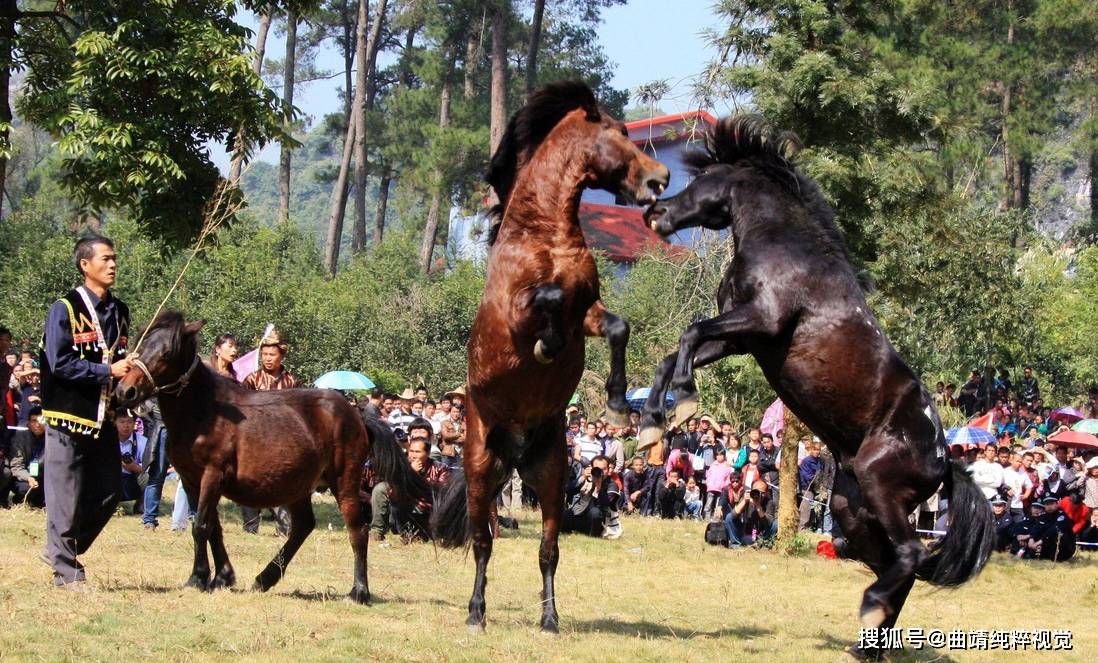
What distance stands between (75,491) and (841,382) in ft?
16.2

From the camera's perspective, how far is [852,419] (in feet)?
24.1

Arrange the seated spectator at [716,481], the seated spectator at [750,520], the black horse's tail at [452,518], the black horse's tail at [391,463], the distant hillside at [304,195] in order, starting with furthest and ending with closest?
the distant hillside at [304,195] → the seated spectator at [716,481] → the seated spectator at [750,520] → the black horse's tail at [391,463] → the black horse's tail at [452,518]

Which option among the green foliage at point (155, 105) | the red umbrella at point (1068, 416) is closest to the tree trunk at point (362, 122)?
the red umbrella at point (1068, 416)

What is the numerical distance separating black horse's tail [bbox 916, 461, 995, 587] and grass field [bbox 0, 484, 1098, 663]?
234 mm

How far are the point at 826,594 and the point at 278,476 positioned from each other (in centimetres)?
636

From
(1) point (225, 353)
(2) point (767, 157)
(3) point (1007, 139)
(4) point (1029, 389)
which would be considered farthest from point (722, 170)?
(3) point (1007, 139)

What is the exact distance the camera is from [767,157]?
7953 mm

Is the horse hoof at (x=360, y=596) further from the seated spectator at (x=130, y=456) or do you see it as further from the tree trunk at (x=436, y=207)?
the tree trunk at (x=436, y=207)

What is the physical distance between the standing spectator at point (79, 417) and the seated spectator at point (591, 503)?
29.9 feet

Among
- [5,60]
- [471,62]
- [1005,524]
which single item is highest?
[471,62]

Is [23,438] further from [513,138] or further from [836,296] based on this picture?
[836,296]

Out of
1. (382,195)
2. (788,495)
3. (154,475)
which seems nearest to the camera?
(154,475)

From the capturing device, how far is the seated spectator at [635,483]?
20.5 metres

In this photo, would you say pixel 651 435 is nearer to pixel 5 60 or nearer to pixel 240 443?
pixel 240 443
